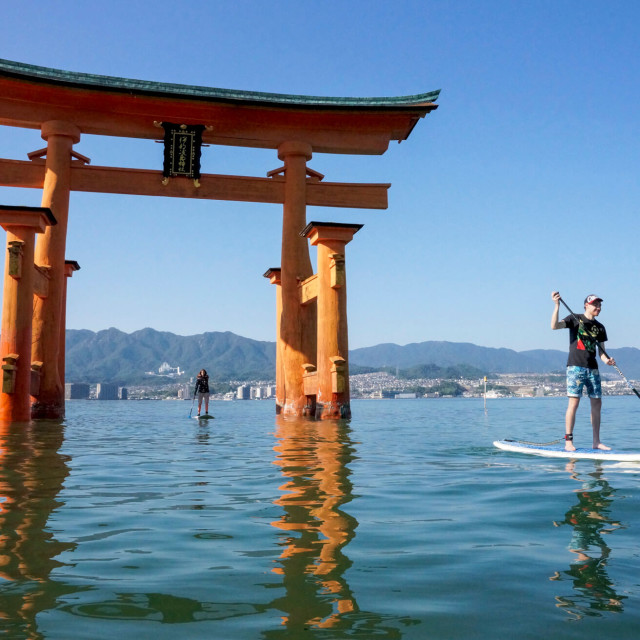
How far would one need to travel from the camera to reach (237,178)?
59.4 feet

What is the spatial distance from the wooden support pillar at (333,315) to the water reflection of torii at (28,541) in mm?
8250

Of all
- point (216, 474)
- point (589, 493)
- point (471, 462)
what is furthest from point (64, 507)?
point (471, 462)

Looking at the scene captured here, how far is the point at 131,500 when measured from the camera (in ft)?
15.3

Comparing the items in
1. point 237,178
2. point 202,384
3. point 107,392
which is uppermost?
point 237,178

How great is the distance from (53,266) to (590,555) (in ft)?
52.3

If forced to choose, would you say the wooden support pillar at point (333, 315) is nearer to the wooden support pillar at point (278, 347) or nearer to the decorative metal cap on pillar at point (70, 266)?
the wooden support pillar at point (278, 347)

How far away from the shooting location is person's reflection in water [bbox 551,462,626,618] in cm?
241

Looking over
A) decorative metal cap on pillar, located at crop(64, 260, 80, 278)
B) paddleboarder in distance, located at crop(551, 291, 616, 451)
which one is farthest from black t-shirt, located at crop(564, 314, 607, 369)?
decorative metal cap on pillar, located at crop(64, 260, 80, 278)

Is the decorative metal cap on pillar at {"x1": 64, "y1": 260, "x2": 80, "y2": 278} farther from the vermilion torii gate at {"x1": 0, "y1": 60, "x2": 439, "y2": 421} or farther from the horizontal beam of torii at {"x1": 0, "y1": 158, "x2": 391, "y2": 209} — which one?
the horizontal beam of torii at {"x1": 0, "y1": 158, "x2": 391, "y2": 209}

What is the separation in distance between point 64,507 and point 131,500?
1.56 feet

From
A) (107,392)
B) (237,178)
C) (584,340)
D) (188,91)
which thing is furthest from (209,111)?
(107,392)

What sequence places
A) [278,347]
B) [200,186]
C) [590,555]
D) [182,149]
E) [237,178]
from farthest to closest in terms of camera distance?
[278,347], [237,178], [200,186], [182,149], [590,555]

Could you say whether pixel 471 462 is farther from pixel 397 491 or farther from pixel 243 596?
pixel 243 596

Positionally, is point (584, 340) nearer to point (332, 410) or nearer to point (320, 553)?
point (320, 553)
